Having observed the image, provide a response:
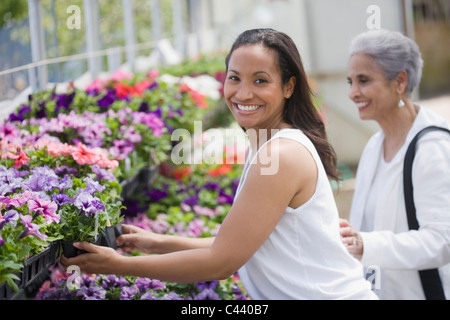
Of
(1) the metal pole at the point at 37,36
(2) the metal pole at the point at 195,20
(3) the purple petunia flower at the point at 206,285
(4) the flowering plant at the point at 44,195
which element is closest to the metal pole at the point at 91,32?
(1) the metal pole at the point at 37,36

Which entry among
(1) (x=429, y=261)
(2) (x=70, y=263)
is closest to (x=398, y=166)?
(1) (x=429, y=261)

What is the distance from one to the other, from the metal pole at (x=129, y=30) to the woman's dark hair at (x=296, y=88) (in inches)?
150

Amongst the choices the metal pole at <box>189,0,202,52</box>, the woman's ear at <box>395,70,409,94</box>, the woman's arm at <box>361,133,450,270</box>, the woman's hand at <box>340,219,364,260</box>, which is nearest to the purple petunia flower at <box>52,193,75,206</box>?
the woman's hand at <box>340,219,364,260</box>

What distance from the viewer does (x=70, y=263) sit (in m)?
1.61

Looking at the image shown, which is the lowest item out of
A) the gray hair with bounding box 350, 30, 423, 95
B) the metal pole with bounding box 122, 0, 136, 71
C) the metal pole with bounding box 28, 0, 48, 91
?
the gray hair with bounding box 350, 30, 423, 95

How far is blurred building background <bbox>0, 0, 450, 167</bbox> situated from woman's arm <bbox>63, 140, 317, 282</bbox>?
129 cm

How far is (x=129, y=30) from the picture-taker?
5625 millimetres

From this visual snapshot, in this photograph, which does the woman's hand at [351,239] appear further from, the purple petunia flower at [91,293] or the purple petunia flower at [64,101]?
the purple petunia flower at [64,101]

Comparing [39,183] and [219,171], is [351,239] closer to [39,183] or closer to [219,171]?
[39,183]

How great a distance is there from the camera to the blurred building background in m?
3.24

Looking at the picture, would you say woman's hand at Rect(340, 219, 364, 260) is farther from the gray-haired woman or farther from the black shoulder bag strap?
the black shoulder bag strap

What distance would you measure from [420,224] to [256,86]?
0.94m

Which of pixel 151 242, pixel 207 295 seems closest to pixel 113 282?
pixel 151 242

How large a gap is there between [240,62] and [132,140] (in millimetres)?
861
